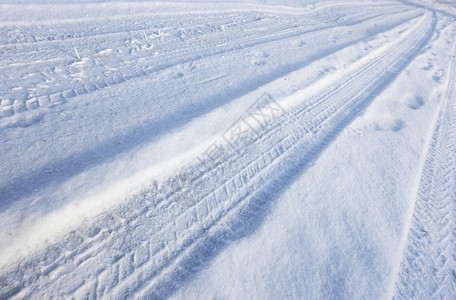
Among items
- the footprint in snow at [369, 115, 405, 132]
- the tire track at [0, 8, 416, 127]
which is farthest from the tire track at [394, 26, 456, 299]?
the tire track at [0, 8, 416, 127]

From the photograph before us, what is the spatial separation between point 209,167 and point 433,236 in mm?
2111

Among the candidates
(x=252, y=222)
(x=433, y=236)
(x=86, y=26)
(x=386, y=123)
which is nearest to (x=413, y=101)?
(x=386, y=123)

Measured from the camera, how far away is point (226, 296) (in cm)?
168

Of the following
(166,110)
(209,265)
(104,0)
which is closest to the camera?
(209,265)

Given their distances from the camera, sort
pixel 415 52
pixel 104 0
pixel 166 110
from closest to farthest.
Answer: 1. pixel 166 110
2. pixel 104 0
3. pixel 415 52

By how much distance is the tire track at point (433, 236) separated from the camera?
1886 mm

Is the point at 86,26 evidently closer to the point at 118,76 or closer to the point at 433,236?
the point at 118,76

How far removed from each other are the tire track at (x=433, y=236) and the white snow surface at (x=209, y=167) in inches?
0.5

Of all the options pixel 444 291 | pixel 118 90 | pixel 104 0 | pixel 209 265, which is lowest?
pixel 444 291

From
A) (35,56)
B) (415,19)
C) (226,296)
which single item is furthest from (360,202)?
(415,19)

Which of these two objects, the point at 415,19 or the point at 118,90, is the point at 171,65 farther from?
the point at 415,19

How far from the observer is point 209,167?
2518 millimetres

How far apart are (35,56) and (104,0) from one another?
234cm

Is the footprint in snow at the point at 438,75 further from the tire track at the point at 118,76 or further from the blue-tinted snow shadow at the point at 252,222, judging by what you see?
the tire track at the point at 118,76
